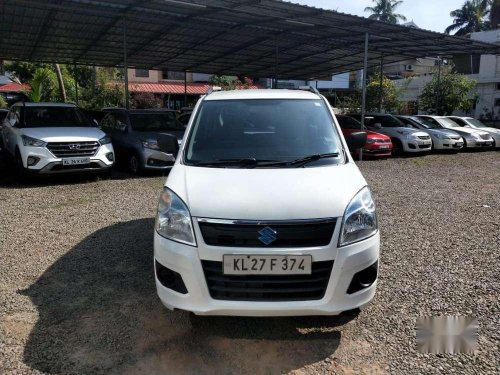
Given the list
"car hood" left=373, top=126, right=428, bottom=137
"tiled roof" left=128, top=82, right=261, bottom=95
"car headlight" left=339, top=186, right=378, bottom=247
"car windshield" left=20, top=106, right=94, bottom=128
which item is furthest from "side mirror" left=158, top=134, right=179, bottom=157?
"tiled roof" left=128, top=82, right=261, bottom=95

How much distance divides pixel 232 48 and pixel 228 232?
16.6 metres

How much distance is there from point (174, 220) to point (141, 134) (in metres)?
7.19

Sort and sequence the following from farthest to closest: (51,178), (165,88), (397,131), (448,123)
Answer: (165,88) < (448,123) < (397,131) < (51,178)

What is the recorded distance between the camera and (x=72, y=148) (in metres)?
8.29

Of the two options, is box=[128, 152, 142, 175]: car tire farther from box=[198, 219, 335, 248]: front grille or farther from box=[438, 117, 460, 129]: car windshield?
box=[438, 117, 460, 129]: car windshield

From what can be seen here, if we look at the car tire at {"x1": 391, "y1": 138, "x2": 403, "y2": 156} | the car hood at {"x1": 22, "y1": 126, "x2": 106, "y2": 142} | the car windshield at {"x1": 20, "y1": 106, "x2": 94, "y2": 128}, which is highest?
the car windshield at {"x1": 20, "y1": 106, "x2": 94, "y2": 128}

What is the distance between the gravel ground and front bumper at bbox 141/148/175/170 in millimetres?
2852

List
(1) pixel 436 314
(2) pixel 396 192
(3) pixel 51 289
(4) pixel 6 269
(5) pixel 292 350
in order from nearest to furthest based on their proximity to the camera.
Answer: (5) pixel 292 350
(1) pixel 436 314
(3) pixel 51 289
(4) pixel 6 269
(2) pixel 396 192

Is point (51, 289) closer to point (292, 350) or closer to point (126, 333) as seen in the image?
point (126, 333)

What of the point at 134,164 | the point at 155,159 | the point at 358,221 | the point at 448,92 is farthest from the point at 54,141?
the point at 448,92

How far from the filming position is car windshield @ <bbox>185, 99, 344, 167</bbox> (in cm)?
368

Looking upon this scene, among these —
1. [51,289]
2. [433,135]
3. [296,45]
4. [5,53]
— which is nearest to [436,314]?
[51,289]

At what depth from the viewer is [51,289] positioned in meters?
3.92

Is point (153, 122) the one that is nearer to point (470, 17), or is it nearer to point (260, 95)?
point (260, 95)
